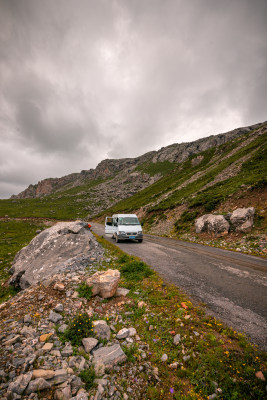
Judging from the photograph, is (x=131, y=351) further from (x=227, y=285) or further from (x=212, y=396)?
(x=227, y=285)

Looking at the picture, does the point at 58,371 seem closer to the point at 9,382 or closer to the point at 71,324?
the point at 9,382

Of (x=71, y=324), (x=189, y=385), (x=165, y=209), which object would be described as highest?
(x=165, y=209)

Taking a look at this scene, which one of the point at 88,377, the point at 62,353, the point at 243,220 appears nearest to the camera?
the point at 88,377

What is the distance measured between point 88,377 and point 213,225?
18.3 metres

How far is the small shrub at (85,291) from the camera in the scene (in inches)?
229

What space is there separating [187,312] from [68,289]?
4.32 meters

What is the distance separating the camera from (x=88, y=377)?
9.79 feet

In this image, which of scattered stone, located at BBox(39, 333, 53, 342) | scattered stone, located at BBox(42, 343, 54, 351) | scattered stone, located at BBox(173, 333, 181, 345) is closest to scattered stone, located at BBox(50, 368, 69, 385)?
scattered stone, located at BBox(42, 343, 54, 351)

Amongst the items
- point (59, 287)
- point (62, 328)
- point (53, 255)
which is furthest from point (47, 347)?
point (53, 255)

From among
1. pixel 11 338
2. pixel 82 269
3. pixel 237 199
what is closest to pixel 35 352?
pixel 11 338

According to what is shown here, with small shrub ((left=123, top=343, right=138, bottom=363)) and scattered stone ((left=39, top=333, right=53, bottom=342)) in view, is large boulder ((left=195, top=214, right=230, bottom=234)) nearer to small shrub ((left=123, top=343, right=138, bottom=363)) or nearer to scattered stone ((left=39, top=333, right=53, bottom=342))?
small shrub ((left=123, top=343, right=138, bottom=363))

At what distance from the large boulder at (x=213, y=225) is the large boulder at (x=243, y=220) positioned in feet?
2.59


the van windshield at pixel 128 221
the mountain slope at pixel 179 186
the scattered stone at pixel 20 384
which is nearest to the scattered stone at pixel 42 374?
the scattered stone at pixel 20 384

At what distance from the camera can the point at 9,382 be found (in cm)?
263
